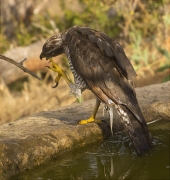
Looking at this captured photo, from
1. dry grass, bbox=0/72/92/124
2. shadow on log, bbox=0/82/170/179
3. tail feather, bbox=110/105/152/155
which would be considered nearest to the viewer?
shadow on log, bbox=0/82/170/179

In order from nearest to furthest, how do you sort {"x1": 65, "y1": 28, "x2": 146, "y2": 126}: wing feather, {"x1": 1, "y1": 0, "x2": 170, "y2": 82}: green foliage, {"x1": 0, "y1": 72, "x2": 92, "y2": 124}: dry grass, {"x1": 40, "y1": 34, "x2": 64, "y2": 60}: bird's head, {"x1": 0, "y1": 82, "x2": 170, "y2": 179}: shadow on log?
{"x1": 0, "y1": 82, "x2": 170, "y2": 179}: shadow on log < {"x1": 65, "y1": 28, "x2": 146, "y2": 126}: wing feather < {"x1": 40, "y1": 34, "x2": 64, "y2": 60}: bird's head < {"x1": 0, "y1": 72, "x2": 92, "y2": 124}: dry grass < {"x1": 1, "y1": 0, "x2": 170, "y2": 82}: green foliage

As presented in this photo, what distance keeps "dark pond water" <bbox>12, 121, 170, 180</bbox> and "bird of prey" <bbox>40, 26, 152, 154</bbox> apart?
0.53 ft

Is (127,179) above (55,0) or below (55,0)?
below

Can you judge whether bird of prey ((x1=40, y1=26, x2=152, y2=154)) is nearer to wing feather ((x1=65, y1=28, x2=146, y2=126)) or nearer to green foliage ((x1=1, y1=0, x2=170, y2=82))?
wing feather ((x1=65, y1=28, x2=146, y2=126))

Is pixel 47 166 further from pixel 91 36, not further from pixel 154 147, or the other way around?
pixel 91 36

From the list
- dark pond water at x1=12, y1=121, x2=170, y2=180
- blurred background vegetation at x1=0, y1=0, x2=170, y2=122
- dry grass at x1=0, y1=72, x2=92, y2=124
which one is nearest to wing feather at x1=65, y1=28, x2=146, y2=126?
dark pond water at x1=12, y1=121, x2=170, y2=180

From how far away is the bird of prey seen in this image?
4.45m

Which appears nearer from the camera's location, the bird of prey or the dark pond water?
the dark pond water

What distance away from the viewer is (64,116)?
17.4 ft

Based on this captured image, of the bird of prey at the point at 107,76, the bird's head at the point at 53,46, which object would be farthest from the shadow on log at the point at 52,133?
the bird's head at the point at 53,46

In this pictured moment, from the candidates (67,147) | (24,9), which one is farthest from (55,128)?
(24,9)

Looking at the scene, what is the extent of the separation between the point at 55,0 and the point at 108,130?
14.6 m

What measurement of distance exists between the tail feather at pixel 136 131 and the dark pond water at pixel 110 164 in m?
0.09

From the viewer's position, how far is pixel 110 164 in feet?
14.0
